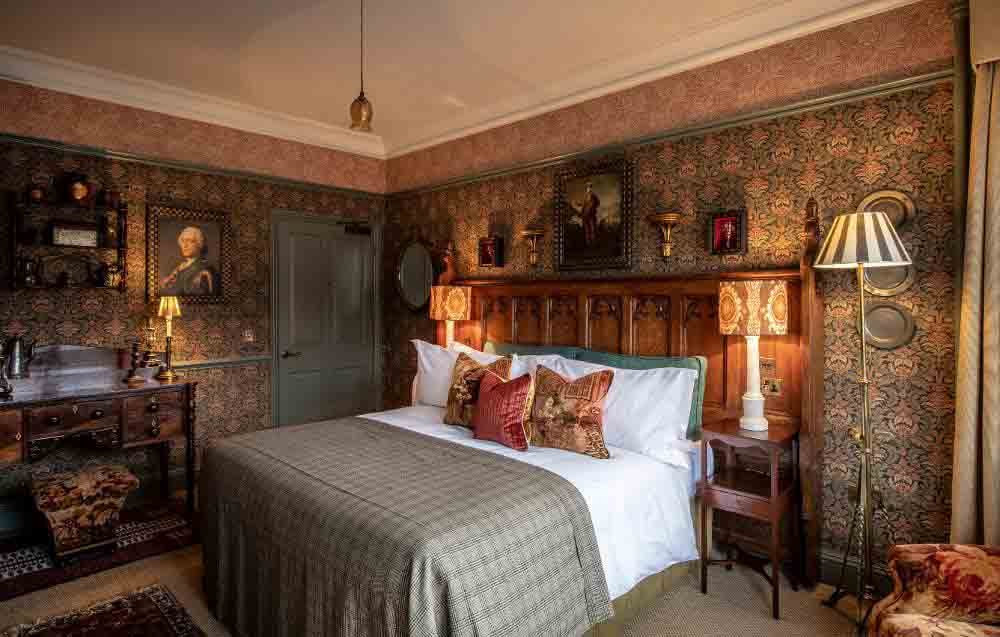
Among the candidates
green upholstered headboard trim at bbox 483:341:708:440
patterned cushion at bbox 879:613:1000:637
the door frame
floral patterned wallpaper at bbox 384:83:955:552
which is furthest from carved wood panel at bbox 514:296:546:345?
patterned cushion at bbox 879:613:1000:637

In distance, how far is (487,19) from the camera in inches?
124

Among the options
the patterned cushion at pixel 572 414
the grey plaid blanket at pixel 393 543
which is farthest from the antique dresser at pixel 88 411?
the patterned cushion at pixel 572 414

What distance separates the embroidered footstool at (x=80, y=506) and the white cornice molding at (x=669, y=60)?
11.9 ft

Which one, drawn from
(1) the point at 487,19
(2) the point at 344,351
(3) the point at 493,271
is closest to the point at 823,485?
(3) the point at 493,271

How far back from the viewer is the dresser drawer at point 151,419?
3711mm

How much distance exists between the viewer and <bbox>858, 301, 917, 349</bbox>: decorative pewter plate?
2.62 meters

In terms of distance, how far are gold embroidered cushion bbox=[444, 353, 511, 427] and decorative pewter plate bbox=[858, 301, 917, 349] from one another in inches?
72.1

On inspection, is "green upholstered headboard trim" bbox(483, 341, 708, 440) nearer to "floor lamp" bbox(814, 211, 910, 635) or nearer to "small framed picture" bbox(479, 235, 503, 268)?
"floor lamp" bbox(814, 211, 910, 635)

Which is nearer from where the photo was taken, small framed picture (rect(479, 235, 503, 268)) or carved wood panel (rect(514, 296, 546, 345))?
carved wood panel (rect(514, 296, 546, 345))

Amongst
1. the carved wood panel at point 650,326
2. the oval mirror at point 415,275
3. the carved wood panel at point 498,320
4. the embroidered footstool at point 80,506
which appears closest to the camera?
the embroidered footstool at point 80,506

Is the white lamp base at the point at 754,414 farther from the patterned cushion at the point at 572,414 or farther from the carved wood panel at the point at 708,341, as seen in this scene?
the patterned cushion at the point at 572,414

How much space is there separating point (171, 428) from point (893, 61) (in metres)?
4.82

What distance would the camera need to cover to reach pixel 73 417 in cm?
346

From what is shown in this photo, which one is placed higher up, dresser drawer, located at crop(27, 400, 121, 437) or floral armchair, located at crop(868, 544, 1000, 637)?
dresser drawer, located at crop(27, 400, 121, 437)
